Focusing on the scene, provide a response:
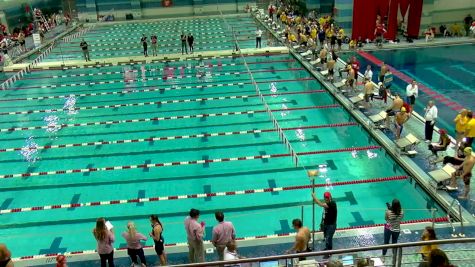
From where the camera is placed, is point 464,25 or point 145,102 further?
point 464,25

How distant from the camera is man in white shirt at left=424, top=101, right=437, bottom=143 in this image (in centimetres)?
963

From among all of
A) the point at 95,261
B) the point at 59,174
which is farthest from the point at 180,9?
the point at 95,261

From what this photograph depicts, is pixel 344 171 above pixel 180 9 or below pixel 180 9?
below

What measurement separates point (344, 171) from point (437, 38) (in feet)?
46.5

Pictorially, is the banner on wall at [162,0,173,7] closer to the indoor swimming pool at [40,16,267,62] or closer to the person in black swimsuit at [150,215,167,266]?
the indoor swimming pool at [40,16,267,62]

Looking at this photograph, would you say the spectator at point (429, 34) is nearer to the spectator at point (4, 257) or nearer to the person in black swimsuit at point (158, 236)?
the person in black swimsuit at point (158, 236)

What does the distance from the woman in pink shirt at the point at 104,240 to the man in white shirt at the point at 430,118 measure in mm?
7340

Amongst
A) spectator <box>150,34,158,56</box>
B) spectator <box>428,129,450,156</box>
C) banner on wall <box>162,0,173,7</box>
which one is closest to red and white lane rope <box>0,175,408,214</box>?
spectator <box>428,129,450,156</box>

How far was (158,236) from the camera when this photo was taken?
5.90 metres

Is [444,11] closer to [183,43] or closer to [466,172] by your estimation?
[183,43]

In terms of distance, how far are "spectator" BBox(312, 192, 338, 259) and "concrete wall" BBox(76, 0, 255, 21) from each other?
28.7m

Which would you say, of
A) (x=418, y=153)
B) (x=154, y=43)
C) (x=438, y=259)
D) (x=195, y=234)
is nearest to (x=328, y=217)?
(x=195, y=234)

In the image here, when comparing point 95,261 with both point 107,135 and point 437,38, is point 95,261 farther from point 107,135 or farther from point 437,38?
point 437,38

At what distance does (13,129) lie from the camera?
12898 mm
